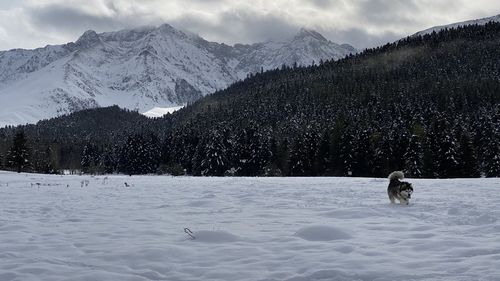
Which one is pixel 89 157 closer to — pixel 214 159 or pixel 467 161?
pixel 214 159

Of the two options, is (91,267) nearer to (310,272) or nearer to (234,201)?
(310,272)

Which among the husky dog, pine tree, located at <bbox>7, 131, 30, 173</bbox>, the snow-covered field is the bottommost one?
the snow-covered field

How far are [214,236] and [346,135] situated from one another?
59.6 meters

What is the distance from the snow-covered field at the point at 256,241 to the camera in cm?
660

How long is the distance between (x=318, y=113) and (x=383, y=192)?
137m

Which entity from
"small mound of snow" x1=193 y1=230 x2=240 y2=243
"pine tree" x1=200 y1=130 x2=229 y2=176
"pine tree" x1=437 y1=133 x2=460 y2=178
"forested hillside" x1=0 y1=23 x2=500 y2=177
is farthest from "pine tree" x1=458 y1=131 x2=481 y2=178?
"small mound of snow" x1=193 y1=230 x2=240 y2=243

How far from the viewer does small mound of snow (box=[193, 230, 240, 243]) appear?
29.8 feet

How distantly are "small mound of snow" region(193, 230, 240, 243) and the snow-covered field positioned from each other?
0.07 feet

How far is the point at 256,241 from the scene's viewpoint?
8.88 metres

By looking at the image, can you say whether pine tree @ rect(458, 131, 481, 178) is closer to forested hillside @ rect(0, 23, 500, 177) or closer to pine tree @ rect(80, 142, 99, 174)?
forested hillside @ rect(0, 23, 500, 177)

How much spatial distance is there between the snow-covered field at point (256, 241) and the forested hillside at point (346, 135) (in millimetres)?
48762

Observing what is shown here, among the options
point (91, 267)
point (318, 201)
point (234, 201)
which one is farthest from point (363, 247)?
point (234, 201)

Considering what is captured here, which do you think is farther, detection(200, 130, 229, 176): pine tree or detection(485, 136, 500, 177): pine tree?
detection(200, 130, 229, 176): pine tree

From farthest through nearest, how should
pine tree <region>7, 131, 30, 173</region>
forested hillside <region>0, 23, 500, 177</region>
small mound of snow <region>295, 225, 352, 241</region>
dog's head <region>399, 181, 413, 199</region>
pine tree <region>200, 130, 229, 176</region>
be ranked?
pine tree <region>200, 130, 229, 176</region> < pine tree <region>7, 131, 30, 173</region> < forested hillside <region>0, 23, 500, 177</region> < dog's head <region>399, 181, 413, 199</region> < small mound of snow <region>295, 225, 352, 241</region>
